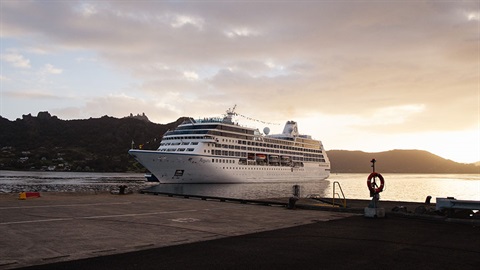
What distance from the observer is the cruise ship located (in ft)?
262

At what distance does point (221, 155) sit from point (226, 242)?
250 feet

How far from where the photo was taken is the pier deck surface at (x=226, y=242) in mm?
7958

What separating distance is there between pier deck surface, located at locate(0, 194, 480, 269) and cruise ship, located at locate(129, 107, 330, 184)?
63.3 m

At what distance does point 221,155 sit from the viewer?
86750 mm

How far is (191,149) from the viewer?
269ft

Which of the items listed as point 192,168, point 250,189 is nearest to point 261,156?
point 192,168

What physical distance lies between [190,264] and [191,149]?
74800 mm

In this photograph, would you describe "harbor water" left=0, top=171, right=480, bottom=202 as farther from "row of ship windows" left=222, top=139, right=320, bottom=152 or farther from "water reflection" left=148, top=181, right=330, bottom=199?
"row of ship windows" left=222, top=139, right=320, bottom=152

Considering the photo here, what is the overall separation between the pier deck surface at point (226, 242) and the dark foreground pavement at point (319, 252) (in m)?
0.02

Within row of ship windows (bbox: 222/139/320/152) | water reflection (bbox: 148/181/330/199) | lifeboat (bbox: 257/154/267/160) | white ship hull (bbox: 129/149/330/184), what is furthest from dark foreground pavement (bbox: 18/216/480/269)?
lifeboat (bbox: 257/154/267/160)

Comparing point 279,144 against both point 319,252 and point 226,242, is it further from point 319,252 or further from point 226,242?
point 319,252

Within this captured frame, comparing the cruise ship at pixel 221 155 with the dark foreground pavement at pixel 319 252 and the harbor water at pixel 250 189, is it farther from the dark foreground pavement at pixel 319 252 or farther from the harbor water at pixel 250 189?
the dark foreground pavement at pixel 319 252

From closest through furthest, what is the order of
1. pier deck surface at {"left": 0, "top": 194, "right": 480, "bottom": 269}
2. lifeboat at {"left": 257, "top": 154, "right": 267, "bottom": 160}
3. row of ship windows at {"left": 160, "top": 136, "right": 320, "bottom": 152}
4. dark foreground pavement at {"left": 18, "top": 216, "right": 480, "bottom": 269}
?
dark foreground pavement at {"left": 18, "top": 216, "right": 480, "bottom": 269} → pier deck surface at {"left": 0, "top": 194, "right": 480, "bottom": 269} → row of ship windows at {"left": 160, "top": 136, "right": 320, "bottom": 152} → lifeboat at {"left": 257, "top": 154, "right": 267, "bottom": 160}

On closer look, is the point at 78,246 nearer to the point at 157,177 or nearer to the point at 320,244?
the point at 320,244
